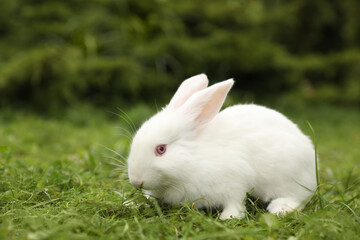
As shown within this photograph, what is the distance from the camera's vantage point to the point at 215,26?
340 inches

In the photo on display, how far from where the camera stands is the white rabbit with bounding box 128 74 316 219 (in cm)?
244

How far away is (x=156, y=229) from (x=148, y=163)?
46 cm

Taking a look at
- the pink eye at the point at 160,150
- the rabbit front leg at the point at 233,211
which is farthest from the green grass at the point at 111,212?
the pink eye at the point at 160,150

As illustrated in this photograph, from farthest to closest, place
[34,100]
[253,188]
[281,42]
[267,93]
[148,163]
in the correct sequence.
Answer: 1. [281,42]
2. [267,93]
3. [34,100]
4. [253,188]
5. [148,163]

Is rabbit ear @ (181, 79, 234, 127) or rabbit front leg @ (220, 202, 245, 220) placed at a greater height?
rabbit ear @ (181, 79, 234, 127)

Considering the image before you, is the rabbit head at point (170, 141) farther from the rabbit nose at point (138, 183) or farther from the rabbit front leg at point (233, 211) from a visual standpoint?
the rabbit front leg at point (233, 211)

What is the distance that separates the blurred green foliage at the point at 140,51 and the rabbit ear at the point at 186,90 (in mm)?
4022

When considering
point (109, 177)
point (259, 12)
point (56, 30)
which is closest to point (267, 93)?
point (259, 12)

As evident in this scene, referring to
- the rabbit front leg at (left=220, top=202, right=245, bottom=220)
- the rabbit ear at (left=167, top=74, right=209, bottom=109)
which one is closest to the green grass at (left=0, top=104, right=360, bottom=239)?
the rabbit front leg at (left=220, top=202, right=245, bottom=220)

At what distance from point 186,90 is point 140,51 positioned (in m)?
4.83

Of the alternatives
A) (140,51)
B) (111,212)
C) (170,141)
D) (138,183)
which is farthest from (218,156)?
(140,51)

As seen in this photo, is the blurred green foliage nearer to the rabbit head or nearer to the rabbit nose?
the rabbit head

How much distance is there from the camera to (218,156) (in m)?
2.54

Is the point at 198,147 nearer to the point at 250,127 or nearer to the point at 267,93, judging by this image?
the point at 250,127
